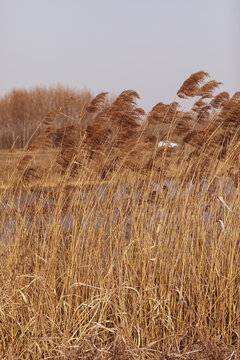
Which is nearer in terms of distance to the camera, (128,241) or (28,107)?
(128,241)

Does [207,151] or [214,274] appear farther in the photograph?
[207,151]

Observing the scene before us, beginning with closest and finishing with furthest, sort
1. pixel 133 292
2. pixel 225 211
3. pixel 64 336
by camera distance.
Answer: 1. pixel 64 336
2. pixel 133 292
3. pixel 225 211

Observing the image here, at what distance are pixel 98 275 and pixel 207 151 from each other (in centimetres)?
119

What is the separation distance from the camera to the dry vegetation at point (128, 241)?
2699 millimetres

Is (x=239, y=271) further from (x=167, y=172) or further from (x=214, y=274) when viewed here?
(x=167, y=172)

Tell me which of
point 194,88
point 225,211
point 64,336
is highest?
point 194,88

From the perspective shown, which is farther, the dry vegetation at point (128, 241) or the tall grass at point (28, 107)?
the tall grass at point (28, 107)

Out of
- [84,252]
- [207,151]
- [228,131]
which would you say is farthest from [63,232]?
[228,131]

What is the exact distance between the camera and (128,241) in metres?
A: 3.16

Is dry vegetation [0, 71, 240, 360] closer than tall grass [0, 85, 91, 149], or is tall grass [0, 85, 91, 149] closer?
dry vegetation [0, 71, 240, 360]

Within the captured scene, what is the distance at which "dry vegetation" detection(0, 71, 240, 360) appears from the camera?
2.70 m

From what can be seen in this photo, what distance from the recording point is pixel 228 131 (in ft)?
11.4

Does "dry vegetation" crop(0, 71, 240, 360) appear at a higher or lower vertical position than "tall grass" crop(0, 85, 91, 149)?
higher

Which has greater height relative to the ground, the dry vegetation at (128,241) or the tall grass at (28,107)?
the dry vegetation at (128,241)
